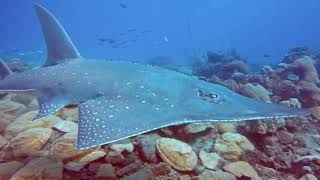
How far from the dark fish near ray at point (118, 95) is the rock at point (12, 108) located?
0.79 m

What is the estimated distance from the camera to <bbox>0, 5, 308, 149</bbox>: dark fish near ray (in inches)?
124

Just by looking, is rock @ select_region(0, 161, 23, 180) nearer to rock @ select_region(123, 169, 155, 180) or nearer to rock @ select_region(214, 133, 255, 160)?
rock @ select_region(123, 169, 155, 180)

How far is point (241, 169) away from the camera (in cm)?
439

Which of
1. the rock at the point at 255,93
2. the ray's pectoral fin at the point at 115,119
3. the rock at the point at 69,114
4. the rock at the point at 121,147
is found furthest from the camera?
the rock at the point at 255,93

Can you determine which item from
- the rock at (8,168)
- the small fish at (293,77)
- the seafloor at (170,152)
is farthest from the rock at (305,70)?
the rock at (8,168)

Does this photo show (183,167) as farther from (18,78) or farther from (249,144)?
(18,78)

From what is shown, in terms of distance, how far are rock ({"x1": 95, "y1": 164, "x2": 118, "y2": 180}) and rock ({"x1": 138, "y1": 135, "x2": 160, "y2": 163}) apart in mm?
610

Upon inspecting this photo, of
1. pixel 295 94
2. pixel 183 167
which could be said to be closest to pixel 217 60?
pixel 295 94

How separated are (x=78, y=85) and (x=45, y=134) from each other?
107 centimetres

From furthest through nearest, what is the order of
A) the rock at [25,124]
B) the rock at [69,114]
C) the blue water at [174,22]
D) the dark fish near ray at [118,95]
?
the blue water at [174,22]
the rock at [69,114]
the rock at [25,124]
the dark fish near ray at [118,95]

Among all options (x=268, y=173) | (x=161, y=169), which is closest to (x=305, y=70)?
(x=268, y=173)

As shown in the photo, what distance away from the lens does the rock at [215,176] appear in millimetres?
4117

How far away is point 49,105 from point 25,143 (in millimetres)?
777

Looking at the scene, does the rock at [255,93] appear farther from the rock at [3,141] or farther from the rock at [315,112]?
the rock at [3,141]
